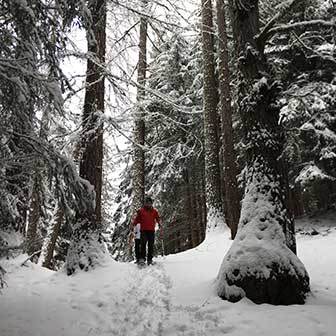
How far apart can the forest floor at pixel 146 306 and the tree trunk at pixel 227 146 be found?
9.36 feet

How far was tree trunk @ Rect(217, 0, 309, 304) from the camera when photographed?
5.52m

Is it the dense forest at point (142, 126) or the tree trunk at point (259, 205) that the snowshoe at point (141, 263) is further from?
the tree trunk at point (259, 205)

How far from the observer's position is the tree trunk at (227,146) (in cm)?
1134

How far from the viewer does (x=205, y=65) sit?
44.7 feet

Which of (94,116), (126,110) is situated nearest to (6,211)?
(94,116)

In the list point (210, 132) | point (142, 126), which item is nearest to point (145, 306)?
point (210, 132)

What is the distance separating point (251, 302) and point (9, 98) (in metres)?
4.19

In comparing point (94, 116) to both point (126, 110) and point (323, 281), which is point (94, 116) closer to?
point (126, 110)

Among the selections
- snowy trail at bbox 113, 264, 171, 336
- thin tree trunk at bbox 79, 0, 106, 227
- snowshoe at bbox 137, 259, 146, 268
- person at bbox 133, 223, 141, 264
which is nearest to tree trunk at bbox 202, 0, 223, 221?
person at bbox 133, 223, 141, 264

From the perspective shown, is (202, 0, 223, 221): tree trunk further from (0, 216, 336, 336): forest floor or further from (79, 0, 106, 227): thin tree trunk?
(79, 0, 106, 227): thin tree trunk

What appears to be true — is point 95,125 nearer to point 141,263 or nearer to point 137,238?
point 137,238

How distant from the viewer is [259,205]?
616cm

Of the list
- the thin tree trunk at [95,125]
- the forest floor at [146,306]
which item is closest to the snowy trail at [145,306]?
the forest floor at [146,306]

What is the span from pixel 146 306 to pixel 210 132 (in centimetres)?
797
